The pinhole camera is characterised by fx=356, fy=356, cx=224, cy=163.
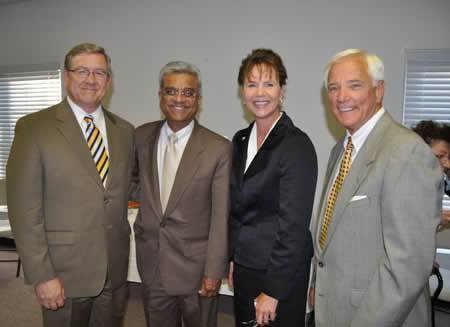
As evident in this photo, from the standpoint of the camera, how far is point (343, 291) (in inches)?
58.5

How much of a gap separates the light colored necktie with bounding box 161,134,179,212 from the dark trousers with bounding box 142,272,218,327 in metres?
0.44

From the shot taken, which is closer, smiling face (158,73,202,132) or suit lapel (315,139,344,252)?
suit lapel (315,139,344,252)

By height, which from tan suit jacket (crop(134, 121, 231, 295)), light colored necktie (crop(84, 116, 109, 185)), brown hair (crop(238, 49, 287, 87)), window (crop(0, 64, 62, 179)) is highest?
window (crop(0, 64, 62, 179))

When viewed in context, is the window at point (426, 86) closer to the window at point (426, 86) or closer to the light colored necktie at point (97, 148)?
the window at point (426, 86)

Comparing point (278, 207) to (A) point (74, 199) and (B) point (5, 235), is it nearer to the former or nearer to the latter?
(A) point (74, 199)

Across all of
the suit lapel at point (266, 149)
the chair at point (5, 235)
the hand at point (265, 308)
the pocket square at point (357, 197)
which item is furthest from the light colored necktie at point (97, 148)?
the chair at point (5, 235)

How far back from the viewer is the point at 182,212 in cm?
192

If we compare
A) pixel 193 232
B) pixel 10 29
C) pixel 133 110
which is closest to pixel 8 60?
pixel 10 29

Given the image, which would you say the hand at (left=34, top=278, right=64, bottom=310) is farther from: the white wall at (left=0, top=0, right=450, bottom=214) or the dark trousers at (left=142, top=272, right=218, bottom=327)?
the white wall at (left=0, top=0, right=450, bottom=214)

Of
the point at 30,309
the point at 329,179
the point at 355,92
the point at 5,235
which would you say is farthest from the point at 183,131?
the point at 5,235

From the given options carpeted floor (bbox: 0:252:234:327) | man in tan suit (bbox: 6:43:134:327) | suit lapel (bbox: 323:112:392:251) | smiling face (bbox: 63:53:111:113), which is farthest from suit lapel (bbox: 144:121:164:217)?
carpeted floor (bbox: 0:252:234:327)

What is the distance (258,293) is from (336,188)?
25.8 inches

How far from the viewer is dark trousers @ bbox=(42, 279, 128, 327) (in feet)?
6.06

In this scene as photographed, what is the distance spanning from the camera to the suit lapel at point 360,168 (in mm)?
1430
